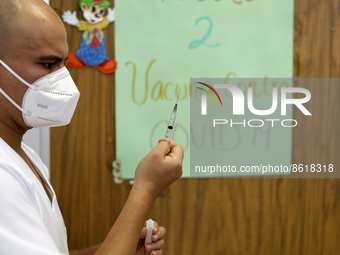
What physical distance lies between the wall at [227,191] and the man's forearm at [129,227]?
1.19ft

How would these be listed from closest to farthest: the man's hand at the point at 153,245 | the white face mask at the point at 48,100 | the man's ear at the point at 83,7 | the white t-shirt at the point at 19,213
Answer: the white t-shirt at the point at 19,213 < the white face mask at the point at 48,100 < the man's hand at the point at 153,245 < the man's ear at the point at 83,7

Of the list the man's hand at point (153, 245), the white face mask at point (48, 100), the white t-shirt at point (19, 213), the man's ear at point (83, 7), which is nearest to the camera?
the white t-shirt at point (19, 213)

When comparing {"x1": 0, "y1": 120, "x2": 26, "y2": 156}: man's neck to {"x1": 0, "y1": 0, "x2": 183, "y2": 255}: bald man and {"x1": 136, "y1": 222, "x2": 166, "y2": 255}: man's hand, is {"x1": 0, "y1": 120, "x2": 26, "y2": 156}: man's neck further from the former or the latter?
{"x1": 136, "y1": 222, "x2": 166, "y2": 255}: man's hand

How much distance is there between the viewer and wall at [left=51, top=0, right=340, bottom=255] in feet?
3.30

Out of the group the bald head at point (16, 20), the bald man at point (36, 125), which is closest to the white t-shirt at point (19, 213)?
the bald man at point (36, 125)

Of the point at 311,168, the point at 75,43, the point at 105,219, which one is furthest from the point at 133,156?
the point at 311,168

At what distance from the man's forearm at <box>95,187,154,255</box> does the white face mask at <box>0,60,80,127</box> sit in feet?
0.63

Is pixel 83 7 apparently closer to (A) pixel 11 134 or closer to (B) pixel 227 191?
(A) pixel 11 134

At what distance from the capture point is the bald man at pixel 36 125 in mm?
551

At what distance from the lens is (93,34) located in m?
0.98

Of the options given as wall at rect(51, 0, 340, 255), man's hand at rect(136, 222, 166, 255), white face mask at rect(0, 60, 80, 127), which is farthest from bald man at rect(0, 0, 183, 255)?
wall at rect(51, 0, 340, 255)

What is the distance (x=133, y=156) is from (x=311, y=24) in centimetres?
56

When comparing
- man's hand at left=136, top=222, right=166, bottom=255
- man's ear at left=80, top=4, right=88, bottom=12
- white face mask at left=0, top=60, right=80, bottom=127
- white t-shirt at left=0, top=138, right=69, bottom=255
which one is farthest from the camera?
man's ear at left=80, top=4, right=88, bottom=12

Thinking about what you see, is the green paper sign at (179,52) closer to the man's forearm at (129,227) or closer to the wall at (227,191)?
the wall at (227,191)
